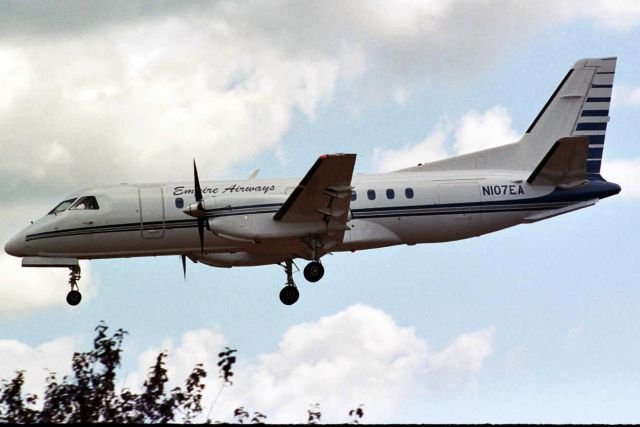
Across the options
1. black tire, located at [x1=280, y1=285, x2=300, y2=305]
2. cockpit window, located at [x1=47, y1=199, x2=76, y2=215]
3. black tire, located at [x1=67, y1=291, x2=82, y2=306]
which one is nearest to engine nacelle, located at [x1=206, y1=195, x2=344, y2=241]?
black tire, located at [x1=280, y1=285, x2=300, y2=305]

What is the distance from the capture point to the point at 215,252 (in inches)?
1293

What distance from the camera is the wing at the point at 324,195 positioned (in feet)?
95.3

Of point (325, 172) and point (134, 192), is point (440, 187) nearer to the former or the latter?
point (325, 172)

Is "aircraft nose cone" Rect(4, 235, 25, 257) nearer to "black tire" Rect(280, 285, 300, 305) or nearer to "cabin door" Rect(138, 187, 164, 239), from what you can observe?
"cabin door" Rect(138, 187, 164, 239)

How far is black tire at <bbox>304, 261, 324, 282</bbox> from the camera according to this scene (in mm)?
31906

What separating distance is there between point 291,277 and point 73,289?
6490 millimetres

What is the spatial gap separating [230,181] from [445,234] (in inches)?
262

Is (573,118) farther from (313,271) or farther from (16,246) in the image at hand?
(16,246)

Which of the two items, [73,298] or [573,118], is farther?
[573,118]

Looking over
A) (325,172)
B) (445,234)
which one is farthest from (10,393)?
(445,234)

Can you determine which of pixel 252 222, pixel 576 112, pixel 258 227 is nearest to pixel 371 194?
pixel 258 227

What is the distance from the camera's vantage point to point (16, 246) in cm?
3195

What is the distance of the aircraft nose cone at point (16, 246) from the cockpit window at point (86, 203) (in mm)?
1783

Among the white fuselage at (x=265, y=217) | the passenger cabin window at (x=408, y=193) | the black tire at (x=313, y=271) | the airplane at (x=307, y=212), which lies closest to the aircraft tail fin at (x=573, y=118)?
the airplane at (x=307, y=212)
